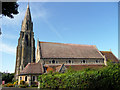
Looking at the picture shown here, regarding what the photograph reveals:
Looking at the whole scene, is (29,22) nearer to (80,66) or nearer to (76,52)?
(76,52)

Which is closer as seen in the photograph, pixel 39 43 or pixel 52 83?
pixel 52 83

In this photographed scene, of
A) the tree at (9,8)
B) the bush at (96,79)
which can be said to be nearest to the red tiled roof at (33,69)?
the bush at (96,79)

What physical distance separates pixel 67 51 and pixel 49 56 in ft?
22.5

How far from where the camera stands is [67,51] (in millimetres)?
41469

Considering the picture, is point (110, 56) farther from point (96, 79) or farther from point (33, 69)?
point (33, 69)

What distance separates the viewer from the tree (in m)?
9.04

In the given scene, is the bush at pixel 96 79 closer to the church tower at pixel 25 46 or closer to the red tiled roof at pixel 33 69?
the red tiled roof at pixel 33 69

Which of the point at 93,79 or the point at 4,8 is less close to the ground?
the point at 4,8

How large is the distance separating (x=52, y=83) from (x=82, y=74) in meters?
6.82

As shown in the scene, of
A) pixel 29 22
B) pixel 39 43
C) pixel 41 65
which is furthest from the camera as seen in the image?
pixel 29 22

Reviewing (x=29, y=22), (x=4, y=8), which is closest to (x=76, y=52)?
(x=29, y=22)

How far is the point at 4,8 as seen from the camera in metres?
9.27

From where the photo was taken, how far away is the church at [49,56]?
111 ft

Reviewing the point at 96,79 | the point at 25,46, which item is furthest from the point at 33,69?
the point at 96,79
